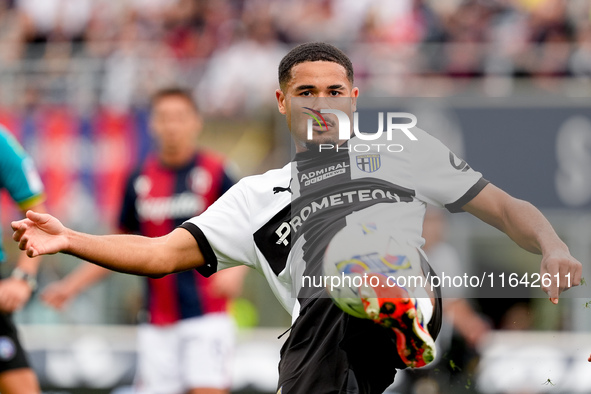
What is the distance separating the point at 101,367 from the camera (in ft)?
31.6

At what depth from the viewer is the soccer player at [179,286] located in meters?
7.34

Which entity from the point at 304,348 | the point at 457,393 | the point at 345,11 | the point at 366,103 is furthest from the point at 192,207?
the point at 345,11

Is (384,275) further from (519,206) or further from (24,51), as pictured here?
(24,51)

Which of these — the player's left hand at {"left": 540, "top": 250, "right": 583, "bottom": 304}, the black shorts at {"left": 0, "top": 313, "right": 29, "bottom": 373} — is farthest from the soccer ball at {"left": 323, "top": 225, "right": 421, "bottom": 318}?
the black shorts at {"left": 0, "top": 313, "right": 29, "bottom": 373}

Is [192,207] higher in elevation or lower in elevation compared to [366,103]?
lower

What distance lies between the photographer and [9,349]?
19.6ft

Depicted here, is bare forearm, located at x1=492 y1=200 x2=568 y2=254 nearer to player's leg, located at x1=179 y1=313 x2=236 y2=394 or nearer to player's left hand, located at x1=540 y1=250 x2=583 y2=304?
player's left hand, located at x1=540 y1=250 x2=583 y2=304

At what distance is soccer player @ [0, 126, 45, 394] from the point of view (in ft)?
19.4

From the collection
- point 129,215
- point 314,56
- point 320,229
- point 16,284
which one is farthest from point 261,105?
point 320,229

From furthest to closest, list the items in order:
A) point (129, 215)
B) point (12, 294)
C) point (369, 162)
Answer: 1. point (129, 215)
2. point (12, 294)
3. point (369, 162)

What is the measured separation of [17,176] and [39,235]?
109 inches

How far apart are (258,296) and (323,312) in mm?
6219

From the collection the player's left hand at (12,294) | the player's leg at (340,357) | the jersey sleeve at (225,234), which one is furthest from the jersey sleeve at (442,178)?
the player's left hand at (12,294)

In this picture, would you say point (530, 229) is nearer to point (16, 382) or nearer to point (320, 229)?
point (320, 229)
